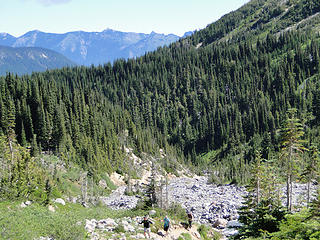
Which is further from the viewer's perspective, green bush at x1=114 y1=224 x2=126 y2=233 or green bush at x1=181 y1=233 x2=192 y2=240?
green bush at x1=181 y1=233 x2=192 y2=240

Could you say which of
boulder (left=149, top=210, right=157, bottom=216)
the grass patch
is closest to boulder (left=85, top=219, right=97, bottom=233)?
the grass patch

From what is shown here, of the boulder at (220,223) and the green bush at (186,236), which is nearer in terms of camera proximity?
the green bush at (186,236)

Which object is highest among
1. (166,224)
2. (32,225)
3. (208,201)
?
(32,225)

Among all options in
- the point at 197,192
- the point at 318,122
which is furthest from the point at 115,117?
the point at 318,122

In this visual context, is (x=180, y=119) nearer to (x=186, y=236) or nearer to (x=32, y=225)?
(x=186, y=236)

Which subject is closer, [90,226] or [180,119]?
[90,226]

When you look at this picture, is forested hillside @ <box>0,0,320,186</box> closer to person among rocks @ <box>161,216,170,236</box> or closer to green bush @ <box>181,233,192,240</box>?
person among rocks @ <box>161,216,170,236</box>

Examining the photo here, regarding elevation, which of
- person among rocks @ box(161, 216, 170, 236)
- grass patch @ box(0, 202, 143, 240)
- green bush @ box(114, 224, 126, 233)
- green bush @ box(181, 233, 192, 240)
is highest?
grass patch @ box(0, 202, 143, 240)

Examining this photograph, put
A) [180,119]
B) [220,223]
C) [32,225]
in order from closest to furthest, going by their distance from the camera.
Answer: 1. [32,225]
2. [220,223]
3. [180,119]

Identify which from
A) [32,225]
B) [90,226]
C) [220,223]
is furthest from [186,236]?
[220,223]

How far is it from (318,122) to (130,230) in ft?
442

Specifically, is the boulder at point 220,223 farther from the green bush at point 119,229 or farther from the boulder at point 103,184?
the boulder at point 103,184

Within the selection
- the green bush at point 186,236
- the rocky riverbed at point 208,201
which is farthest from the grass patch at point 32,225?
the rocky riverbed at point 208,201

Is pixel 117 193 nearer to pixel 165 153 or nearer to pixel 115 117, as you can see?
pixel 115 117
